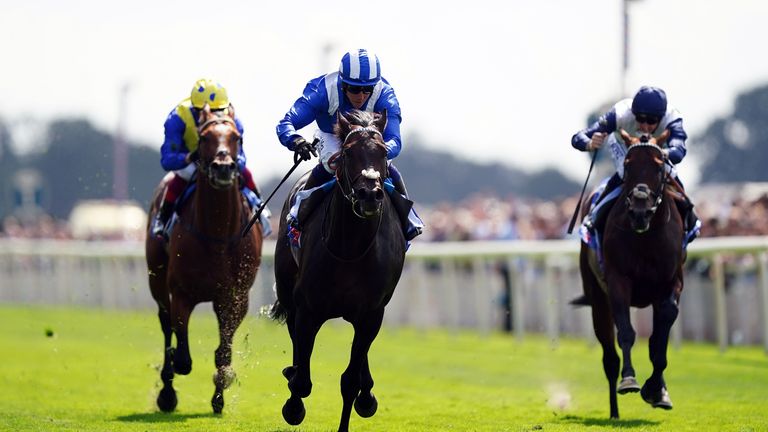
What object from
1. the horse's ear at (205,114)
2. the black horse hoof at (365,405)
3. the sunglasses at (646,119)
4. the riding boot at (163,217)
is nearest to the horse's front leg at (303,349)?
the black horse hoof at (365,405)

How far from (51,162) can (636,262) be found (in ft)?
132

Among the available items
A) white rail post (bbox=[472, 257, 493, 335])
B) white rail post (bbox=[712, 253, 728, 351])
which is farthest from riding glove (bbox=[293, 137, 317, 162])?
white rail post (bbox=[472, 257, 493, 335])

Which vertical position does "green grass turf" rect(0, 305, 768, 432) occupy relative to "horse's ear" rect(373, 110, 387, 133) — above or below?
below

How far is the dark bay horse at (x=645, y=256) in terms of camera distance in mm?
9141

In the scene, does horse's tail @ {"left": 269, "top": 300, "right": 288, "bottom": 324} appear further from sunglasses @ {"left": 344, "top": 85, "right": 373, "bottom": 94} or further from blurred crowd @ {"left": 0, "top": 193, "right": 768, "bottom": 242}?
blurred crowd @ {"left": 0, "top": 193, "right": 768, "bottom": 242}

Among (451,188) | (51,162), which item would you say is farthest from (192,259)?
(451,188)

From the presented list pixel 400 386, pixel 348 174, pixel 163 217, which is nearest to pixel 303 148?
pixel 348 174

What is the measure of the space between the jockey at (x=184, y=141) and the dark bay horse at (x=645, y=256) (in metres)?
2.91

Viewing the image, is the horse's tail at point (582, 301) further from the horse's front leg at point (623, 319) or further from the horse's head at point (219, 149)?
the horse's head at point (219, 149)

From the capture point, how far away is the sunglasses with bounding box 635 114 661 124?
977cm

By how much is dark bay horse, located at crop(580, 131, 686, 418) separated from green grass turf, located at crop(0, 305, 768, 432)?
0.47 m

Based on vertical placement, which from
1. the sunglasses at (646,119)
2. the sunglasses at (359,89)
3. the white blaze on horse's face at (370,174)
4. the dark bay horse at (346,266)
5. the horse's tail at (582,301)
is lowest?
the horse's tail at (582,301)

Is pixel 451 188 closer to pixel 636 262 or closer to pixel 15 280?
pixel 15 280

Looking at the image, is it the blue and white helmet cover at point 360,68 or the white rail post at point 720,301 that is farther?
the white rail post at point 720,301
